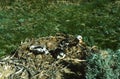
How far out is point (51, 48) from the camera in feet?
30.5

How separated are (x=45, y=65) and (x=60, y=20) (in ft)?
17.3

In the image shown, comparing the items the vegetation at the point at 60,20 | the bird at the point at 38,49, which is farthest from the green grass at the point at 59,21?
the bird at the point at 38,49

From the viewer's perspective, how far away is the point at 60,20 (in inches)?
531

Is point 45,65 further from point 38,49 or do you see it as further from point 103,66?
point 103,66

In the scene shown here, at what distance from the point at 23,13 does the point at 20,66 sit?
6.02m

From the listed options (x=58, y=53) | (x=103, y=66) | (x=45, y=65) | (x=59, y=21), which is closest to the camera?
(x=103, y=66)

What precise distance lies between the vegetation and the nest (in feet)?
8.36

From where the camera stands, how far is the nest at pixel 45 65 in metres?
8.03

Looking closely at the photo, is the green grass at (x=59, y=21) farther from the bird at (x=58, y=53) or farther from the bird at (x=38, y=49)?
the bird at (x=58, y=53)

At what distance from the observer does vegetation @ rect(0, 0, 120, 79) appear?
12.1 m

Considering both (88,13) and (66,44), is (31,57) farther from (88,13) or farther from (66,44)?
(88,13)

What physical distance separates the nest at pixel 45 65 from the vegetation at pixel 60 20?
2547 mm

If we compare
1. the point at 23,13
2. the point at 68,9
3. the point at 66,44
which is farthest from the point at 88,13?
the point at 66,44

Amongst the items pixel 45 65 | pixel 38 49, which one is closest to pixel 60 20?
pixel 38 49
